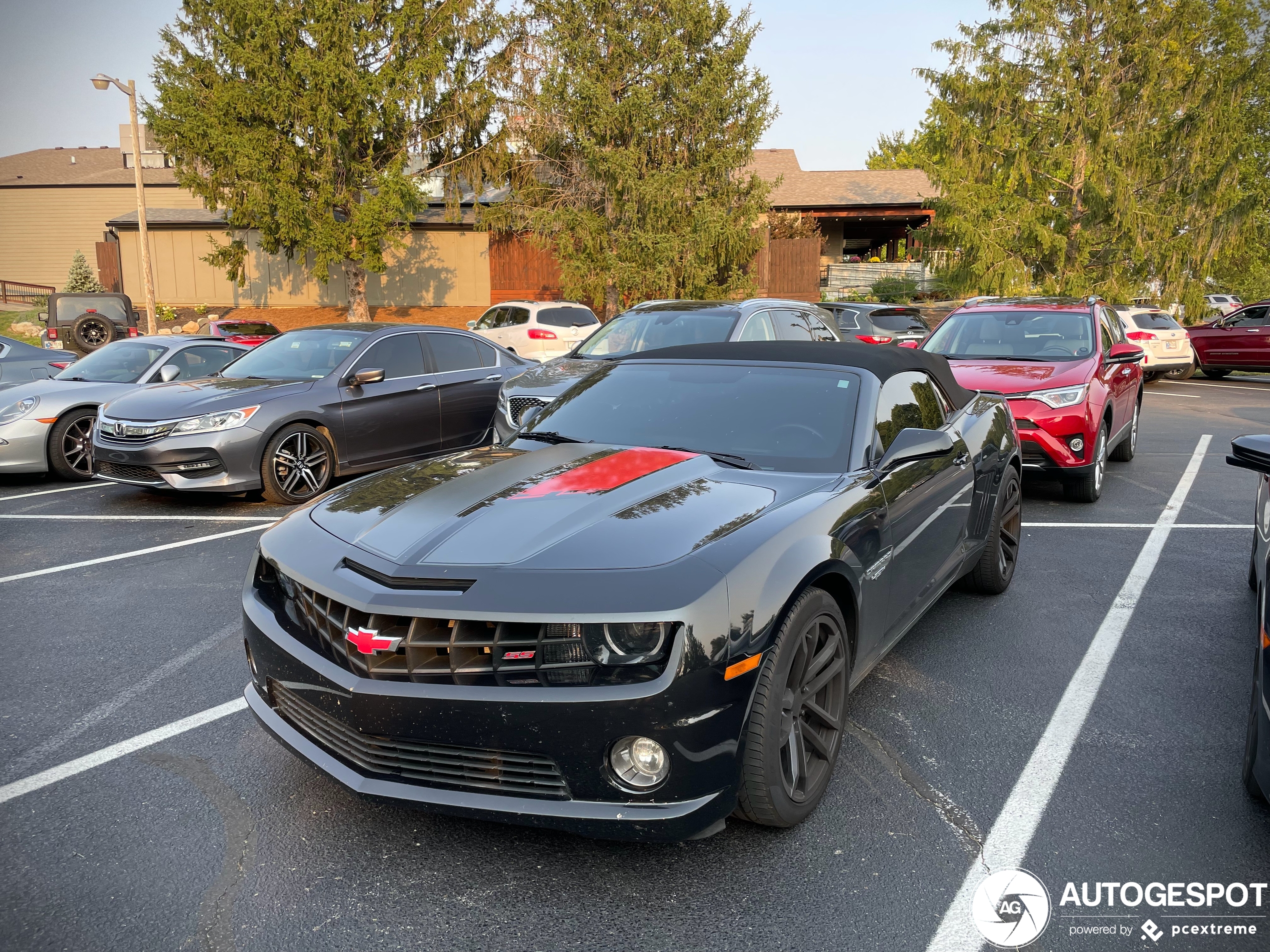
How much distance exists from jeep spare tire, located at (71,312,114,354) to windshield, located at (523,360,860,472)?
1642 cm

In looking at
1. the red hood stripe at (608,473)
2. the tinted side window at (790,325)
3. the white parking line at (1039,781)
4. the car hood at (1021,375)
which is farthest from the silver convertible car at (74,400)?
the white parking line at (1039,781)

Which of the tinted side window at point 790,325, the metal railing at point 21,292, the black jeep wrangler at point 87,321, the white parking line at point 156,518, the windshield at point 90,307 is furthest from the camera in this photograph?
the metal railing at point 21,292

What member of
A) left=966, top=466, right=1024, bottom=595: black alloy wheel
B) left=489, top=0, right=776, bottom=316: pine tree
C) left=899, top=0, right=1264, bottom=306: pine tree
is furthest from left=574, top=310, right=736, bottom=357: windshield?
left=899, top=0, right=1264, bottom=306: pine tree

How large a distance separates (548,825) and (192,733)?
1.87 metres

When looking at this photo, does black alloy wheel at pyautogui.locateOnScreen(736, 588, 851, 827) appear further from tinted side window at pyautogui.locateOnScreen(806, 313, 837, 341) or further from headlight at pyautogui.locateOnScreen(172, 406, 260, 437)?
tinted side window at pyautogui.locateOnScreen(806, 313, 837, 341)

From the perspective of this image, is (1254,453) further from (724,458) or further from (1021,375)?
(1021,375)

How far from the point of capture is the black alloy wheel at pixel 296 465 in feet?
25.8

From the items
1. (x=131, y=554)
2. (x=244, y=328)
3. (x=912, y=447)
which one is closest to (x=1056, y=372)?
(x=912, y=447)

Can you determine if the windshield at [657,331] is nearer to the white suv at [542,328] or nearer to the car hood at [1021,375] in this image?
the car hood at [1021,375]

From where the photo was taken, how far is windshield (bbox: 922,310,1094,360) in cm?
855

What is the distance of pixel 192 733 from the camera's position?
3678 mm

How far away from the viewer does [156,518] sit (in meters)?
7.62

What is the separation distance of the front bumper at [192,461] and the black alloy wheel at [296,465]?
0.46ft

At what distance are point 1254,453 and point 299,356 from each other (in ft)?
24.9
